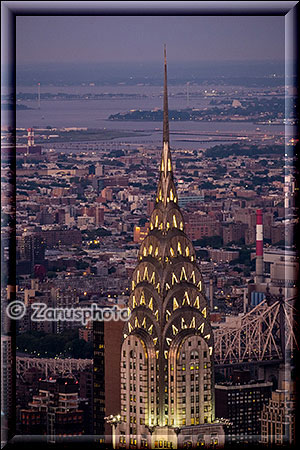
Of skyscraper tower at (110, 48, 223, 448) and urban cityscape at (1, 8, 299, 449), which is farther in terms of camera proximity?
skyscraper tower at (110, 48, 223, 448)

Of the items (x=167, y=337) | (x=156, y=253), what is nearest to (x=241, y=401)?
(x=167, y=337)

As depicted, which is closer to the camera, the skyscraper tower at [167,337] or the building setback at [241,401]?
the building setback at [241,401]

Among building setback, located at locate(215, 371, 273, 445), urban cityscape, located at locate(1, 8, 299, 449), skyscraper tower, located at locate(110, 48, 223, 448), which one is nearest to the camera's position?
urban cityscape, located at locate(1, 8, 299, 449)

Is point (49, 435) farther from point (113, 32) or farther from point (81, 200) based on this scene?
point (113, 32)

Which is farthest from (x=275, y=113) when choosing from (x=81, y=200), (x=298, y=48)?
(x=81, y=200)

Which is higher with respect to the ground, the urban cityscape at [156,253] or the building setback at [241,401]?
the urban cityscape at [156,253]

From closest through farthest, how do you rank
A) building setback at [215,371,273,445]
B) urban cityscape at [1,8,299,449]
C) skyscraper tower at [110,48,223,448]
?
urban cityscape at [1,8,299,449]
building setback at [215,371,273,445]
skyscraper tower at [110,48,223,448]

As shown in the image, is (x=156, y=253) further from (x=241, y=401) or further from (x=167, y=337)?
(x=241, y=401)

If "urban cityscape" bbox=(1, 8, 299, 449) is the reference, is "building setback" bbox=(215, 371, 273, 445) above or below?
below
